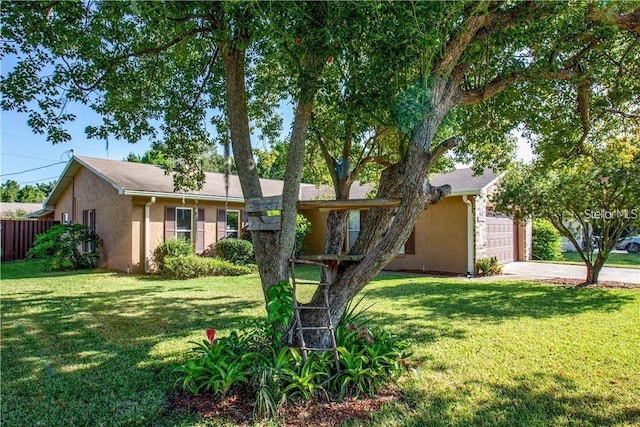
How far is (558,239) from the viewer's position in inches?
720

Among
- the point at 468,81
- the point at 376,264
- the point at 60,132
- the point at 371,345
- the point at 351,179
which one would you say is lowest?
the point at 371,345

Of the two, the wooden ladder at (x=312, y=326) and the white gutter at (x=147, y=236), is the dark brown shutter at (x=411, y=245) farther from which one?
the wooden ladder at (x=312, y=326)

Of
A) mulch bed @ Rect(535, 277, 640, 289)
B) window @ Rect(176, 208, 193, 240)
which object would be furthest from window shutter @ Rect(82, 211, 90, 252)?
mulch bed @ Rect(535, 277, 640, 289)

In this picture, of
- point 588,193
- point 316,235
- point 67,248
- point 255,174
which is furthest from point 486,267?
point 67,248

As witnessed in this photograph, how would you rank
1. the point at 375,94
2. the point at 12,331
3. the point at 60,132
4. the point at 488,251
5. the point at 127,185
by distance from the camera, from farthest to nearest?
the point at 488,251, the point at 127,185, the point at 12,331, the point at 60,132, the point at 375,94

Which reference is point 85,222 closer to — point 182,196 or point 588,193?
point 182,196

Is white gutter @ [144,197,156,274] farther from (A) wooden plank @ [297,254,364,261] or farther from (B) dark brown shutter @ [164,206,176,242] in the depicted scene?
(A) wooden plank @ [297,254,364,261]

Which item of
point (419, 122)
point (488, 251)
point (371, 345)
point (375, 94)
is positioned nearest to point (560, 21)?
point (419, 122)

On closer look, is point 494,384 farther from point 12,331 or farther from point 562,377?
point 12,331

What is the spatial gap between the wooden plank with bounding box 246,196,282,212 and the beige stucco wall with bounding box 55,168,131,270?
31.9 ft

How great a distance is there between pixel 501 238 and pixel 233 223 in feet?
33.2

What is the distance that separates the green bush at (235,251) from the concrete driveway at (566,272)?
28.6ft

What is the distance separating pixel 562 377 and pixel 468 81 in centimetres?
375

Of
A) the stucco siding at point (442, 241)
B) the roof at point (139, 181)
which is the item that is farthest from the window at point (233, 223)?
the stucco siding at point (442, 241)
